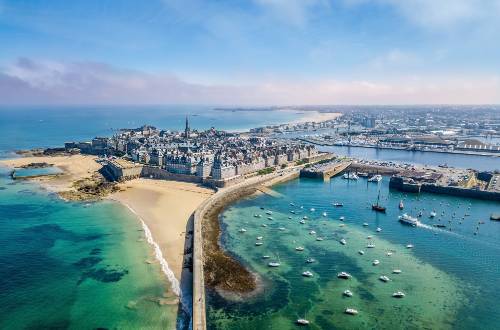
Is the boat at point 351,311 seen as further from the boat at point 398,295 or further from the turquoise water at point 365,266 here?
the boat at point 398,295

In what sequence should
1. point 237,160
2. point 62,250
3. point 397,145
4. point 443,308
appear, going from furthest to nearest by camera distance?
1. point 397,145
2. point 237,160
3. point 62,250
4. point 443,308

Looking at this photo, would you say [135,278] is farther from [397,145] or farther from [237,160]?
[397,145]

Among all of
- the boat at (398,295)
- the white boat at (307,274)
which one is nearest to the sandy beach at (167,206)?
the white boat at (307,274)

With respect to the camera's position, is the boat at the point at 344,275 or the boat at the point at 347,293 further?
the boat at the point at 344,275

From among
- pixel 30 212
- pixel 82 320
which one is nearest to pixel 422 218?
pixel 82 320

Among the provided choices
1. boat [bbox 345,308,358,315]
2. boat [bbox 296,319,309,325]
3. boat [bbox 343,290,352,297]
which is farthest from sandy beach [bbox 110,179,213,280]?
boat [bbox 345,308,358,315]

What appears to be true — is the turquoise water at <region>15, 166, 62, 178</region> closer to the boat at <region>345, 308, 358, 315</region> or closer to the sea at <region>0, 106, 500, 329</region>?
the sea at <region>0, 106, 500, 329</region>
